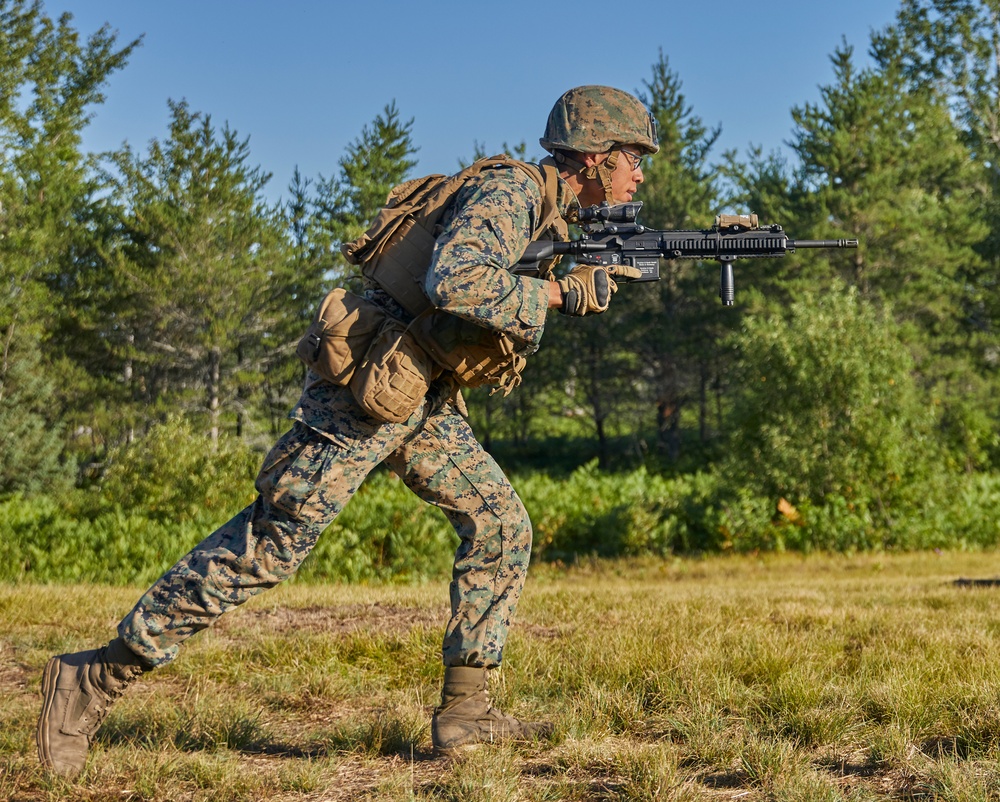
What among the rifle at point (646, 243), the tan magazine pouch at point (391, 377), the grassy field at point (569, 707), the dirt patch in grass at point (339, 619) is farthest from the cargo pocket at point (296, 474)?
the dirt patch in grass at point (339, 619)

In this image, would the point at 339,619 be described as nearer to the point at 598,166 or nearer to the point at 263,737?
the point at 263,737

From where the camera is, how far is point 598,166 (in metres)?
3.79

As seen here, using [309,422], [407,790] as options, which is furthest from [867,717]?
[309,422]

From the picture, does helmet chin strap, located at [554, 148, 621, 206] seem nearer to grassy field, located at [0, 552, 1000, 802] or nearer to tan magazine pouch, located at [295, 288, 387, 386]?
tan magazine pouch, located at [295, 288, 387, 386]

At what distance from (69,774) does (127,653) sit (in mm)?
405

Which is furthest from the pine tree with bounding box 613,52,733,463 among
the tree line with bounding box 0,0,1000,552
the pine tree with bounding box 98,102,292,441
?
the pine tree with bounding box 98,102,292,441

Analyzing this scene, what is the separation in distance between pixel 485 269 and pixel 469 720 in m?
1.57

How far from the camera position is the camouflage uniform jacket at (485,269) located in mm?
3170

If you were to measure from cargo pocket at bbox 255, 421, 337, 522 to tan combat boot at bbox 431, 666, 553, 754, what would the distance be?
2.60 ft

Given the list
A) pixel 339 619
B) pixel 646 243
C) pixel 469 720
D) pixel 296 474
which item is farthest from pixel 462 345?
pixel 339 619

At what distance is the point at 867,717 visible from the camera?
12.2 ft

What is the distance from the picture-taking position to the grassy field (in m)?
3.17

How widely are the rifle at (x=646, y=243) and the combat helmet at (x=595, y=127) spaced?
15cm

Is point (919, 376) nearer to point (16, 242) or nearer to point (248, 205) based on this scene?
point (248, 205)
